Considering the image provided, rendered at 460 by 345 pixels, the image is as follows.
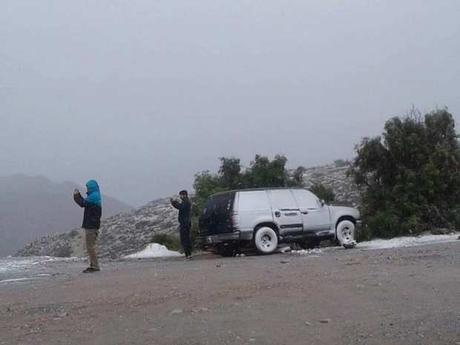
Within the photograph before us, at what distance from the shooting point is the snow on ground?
17984 millimetres

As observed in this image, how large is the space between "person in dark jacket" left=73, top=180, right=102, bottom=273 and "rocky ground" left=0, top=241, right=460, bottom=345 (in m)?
2.03

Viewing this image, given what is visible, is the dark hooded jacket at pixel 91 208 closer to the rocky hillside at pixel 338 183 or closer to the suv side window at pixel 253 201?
the suv side window at pixel 253 201

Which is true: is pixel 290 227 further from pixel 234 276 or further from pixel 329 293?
pixel 329 293

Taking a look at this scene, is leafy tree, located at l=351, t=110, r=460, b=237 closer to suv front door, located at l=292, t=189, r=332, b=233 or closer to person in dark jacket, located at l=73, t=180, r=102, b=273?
suv front door, located at l=292, t=189, r=332, b=233

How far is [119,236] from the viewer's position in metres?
30.3

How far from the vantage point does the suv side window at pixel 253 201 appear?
18688 mm

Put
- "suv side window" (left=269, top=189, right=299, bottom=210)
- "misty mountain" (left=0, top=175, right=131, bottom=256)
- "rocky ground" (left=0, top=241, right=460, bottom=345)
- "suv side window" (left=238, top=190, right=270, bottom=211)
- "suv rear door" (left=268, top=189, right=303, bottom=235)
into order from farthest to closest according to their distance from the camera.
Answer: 1. "misty mountain" (left=0, top=175, right=131, bottom=256)
2. "suv side window" (left=269, top=189, right=299, bottom=210)
3. "suv rear door" (left=268, top=189, right=303, bottom=235)
4. "suv side window" (left=238, top=190, right=270, bottom=211)
5. "rocky ground" (left=0, top=241, right=460, bottom=345)

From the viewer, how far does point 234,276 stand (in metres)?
11.8

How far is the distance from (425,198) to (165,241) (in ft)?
28.5

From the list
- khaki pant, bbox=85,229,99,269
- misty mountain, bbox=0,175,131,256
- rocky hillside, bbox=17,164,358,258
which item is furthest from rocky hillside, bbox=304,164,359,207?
misty mountain, bbox=0,175,131,256

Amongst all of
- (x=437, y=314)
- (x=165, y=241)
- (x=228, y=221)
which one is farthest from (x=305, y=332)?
(x=165, y=241)

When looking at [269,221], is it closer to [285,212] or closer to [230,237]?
[285,212]

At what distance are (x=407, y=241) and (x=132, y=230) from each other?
1529 centimetres

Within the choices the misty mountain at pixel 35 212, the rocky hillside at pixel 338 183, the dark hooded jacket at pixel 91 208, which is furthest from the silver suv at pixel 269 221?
the misty mountain at pixel 35 212
